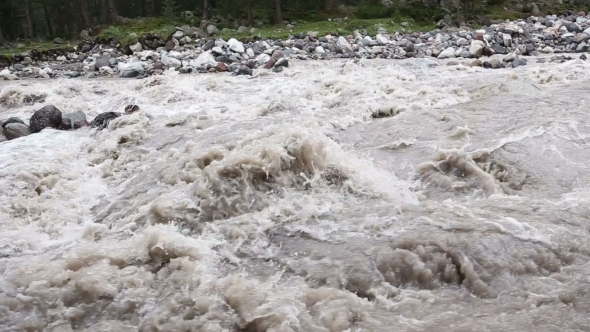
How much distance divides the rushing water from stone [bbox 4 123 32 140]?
364mm

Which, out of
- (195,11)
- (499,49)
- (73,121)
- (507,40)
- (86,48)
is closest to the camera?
(73,121)

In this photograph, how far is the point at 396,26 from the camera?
21.4 meters

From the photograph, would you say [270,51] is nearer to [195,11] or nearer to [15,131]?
[15,131]

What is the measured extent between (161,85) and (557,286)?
8.94 meters

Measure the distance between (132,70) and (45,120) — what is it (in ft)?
15.6

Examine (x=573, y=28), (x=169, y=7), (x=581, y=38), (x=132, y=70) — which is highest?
(x=169, y=7)

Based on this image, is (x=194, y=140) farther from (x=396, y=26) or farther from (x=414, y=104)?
(x=396, y=26)

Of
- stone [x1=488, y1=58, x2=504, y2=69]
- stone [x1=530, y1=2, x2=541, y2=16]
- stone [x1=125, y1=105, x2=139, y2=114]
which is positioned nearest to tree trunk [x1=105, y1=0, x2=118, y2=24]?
stone [x1=125, y1=105, x2=139, y2=114]

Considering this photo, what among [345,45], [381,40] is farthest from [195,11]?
[345,45]

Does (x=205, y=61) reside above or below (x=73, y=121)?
above

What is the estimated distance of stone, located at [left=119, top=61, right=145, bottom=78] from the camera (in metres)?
12.9

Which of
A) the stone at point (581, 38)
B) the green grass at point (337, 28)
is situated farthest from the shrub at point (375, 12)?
the stone at point (581, 38)

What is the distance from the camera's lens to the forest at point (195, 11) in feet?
79.7

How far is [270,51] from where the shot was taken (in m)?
15.0
